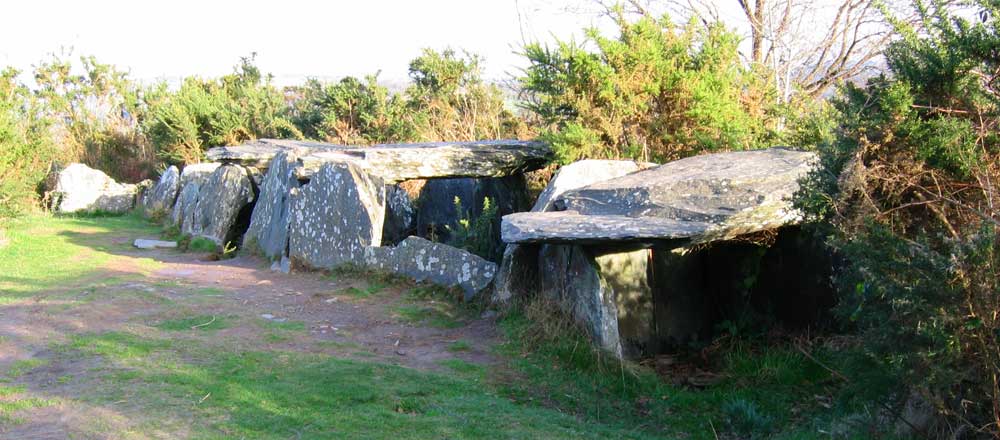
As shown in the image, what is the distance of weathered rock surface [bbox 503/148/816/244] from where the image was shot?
637 centimetres

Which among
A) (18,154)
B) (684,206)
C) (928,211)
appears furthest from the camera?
(18,154)

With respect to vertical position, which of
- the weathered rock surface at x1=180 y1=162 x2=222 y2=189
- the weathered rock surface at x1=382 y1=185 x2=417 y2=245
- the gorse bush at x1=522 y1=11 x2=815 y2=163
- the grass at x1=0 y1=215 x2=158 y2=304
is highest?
the gorse bush at x1=522 y1=11 x2=815 y2=163

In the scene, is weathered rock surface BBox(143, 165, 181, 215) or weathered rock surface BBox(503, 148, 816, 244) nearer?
weathered rock surface BBox(503, 148, 816, 244)

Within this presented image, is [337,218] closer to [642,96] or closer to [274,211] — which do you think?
[274,211]

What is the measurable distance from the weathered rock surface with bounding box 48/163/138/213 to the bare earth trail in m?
7.46

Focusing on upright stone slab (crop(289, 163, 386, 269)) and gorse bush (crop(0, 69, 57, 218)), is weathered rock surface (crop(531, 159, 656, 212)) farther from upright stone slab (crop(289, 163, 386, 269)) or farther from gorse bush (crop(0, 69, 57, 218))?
gorse bush (crop(0, 69, 57, 218))

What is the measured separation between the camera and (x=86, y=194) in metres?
17.4

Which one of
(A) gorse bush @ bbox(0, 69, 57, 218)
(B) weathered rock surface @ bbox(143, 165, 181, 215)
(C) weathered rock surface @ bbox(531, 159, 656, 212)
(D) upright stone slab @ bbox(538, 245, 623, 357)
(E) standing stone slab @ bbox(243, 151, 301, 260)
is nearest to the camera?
(D) upright stone slab @ bbox(538, 245, 623, 357)

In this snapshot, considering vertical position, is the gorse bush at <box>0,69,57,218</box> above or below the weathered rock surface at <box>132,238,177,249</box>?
above

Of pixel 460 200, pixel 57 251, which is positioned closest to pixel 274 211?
pixel 460 200

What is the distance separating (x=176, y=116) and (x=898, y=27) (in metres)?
17.7

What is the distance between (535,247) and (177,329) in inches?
129

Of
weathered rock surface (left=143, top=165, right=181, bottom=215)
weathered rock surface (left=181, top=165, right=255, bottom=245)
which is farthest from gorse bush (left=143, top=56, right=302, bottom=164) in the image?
weathered rock surface (left=181, top=165, right=255, bottom=245)

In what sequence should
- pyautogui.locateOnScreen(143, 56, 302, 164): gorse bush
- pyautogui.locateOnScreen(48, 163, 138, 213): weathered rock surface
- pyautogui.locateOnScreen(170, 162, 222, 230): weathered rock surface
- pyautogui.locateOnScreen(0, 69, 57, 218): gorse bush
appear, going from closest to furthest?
pyautogui.locateOnScreen(0, 69, 57, 218): gorse bush
pyautogui.locateOnScreen(170, 162, 222, 230): weathered rock surface
pyautogui.locateOnScreen(48, 163, 138, 213): weathered rock surface
pyautogui.locateOnScreen(143, 56, 302, 164): gorse bush
